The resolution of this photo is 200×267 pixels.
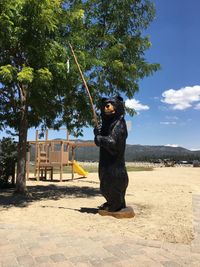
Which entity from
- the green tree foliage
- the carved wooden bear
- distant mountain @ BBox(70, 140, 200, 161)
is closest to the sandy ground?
the carved wooden bear

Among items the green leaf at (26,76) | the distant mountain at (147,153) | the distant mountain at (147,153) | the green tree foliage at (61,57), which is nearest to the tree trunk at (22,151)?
the green tree foliage at (61,57)

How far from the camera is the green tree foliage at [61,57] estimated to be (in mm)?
8758

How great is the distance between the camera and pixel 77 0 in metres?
12.2

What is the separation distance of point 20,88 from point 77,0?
3.27 metres

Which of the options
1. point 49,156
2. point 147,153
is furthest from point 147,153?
point 49,156

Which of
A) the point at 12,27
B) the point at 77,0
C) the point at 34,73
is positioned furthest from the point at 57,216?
the point at 77,0

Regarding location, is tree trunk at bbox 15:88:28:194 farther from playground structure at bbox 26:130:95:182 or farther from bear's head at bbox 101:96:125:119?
playground structure at bbox 26:130:95:182

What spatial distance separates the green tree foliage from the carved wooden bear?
1580 mm

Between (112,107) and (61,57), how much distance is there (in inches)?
86.9

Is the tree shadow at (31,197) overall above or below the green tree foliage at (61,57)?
below

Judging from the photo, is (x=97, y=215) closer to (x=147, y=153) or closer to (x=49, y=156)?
(x=49, y=156)

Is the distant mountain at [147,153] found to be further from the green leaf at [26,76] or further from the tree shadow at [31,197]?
the green leaf at [26,76]

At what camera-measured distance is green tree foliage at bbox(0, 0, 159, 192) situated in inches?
345

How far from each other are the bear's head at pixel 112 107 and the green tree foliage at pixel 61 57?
1400 mm
